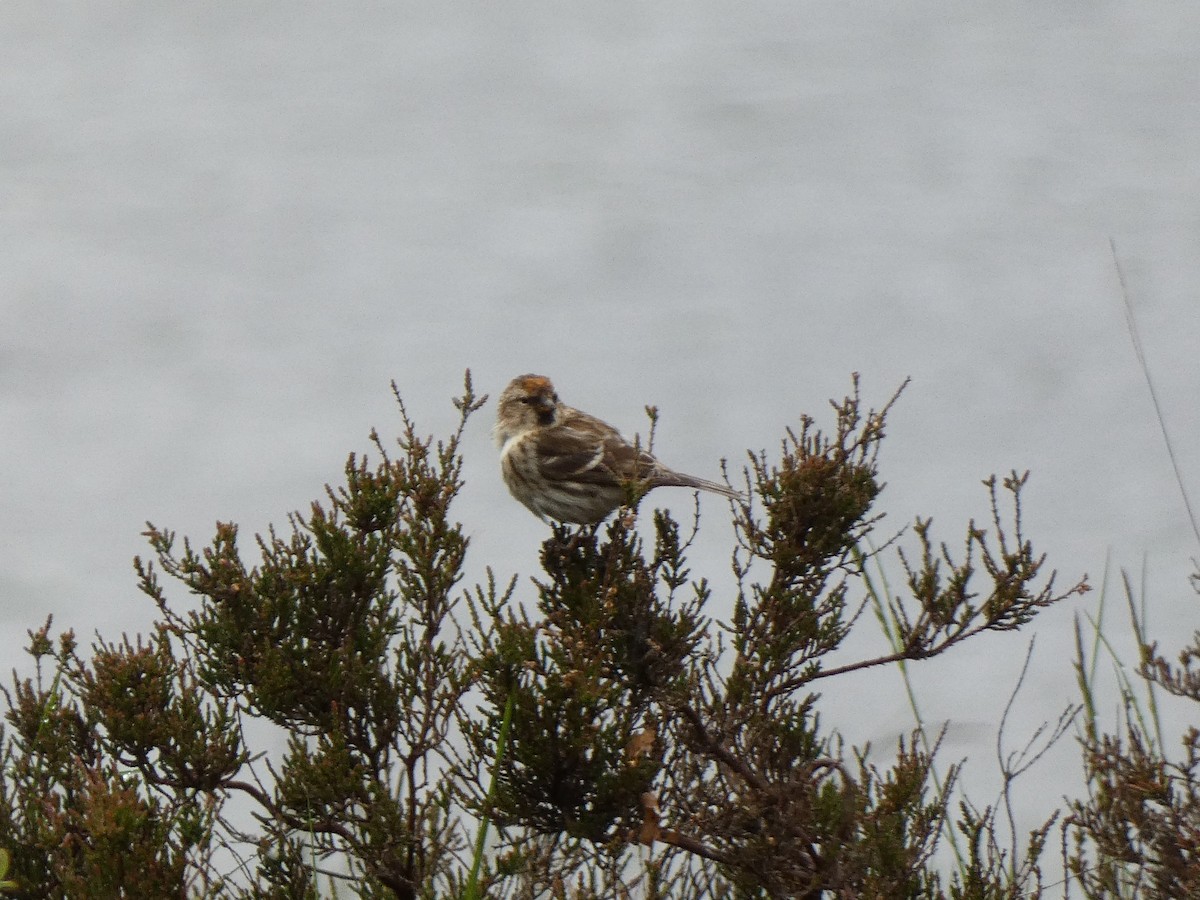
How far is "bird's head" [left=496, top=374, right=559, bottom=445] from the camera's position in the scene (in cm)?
585

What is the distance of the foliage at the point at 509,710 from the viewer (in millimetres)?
3820

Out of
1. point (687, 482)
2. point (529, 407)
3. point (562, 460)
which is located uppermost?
point (529, 407)

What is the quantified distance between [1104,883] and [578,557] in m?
1.90

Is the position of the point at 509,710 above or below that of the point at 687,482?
below

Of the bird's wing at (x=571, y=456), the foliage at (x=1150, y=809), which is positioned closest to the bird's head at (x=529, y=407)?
the bird's wing at (x=571, y=456)

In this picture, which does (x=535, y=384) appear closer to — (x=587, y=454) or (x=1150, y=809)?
(x=587, y=454)

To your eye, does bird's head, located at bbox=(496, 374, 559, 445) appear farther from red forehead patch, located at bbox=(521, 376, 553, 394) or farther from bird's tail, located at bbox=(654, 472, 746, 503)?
bird's tail, located at bbox=(654, 472, 746, 503)

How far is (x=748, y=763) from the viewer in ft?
13.4

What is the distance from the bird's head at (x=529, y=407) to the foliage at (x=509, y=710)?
1255 mm

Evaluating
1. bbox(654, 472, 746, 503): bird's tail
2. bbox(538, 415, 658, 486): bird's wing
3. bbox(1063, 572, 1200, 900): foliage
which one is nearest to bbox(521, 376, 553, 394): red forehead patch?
bbox(538, 415, 658, 486): bird's wing

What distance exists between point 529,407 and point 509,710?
2522mm

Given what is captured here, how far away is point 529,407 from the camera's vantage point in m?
5.89

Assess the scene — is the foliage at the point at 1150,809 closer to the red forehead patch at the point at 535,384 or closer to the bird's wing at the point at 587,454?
the bird's wing at the point at 587,454

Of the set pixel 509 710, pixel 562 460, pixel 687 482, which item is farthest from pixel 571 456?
pixel 509 710
